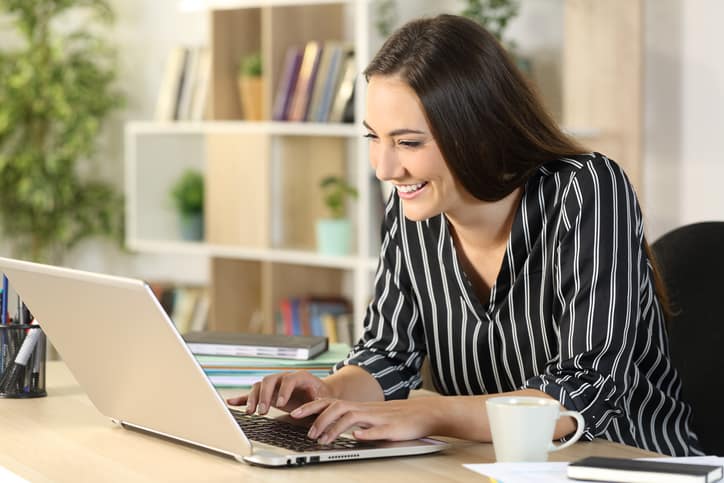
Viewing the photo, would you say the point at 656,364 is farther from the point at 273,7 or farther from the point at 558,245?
the point at 273,7

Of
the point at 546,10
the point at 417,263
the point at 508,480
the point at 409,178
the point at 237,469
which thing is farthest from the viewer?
the point at 546,10

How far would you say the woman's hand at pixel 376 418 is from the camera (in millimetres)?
1273

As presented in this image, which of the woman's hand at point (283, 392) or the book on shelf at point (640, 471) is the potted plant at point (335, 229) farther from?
the book on shelf at point (640, 471)

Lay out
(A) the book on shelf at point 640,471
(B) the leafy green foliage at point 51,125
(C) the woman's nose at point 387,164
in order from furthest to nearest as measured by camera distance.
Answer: (B) the leafy green foliage at point 51,125 < (C) the woman's nose at point 387,164 < (A) the book on shelf at point 640,471

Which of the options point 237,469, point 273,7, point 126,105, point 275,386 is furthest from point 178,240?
point 237,469

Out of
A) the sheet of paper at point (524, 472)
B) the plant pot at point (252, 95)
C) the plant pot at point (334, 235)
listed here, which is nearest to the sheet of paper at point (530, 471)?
the sheet of paper at point (524, 472)

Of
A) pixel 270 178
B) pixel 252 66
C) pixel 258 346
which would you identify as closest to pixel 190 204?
pixel 270 178

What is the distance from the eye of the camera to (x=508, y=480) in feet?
3.43

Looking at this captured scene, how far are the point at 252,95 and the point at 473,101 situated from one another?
2.30 metres

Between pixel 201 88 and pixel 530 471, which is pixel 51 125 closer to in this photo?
pixel 201 88

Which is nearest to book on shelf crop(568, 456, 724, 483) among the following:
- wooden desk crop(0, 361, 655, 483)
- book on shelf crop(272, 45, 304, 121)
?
wooden desk crop(0, 361, 655, 483)

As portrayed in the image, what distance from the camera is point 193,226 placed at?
4.11m

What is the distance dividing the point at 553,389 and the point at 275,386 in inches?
13.9

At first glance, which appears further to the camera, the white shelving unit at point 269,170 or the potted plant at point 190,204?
the potted plant at point 190,204
